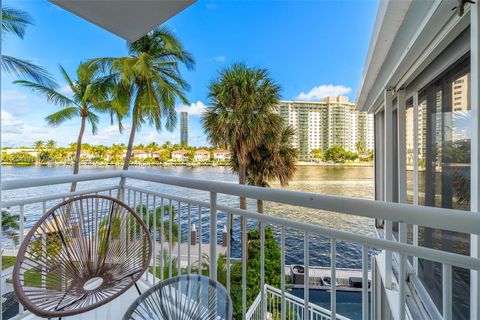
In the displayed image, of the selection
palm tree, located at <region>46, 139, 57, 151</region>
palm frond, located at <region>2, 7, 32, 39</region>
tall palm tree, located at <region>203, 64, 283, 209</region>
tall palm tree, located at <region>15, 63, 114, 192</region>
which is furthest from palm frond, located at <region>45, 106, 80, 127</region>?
tall palm tree, located at <region>203, 64, 283, 209</region>

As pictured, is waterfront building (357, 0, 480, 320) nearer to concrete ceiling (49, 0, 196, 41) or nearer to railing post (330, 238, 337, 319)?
railing post (330, 238, 337, 319)

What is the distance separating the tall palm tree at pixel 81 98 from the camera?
32.7 feet

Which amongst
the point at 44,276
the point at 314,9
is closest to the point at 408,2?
the point at 44,276

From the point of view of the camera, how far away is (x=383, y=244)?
848 mm

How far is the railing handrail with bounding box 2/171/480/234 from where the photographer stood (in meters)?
0.69

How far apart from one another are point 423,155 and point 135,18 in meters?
2.40

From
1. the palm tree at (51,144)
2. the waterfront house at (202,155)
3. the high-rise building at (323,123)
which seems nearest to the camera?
the high-rise building at (323,123)

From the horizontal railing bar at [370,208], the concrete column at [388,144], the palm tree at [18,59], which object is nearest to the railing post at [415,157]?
the concrete column at [388,144]

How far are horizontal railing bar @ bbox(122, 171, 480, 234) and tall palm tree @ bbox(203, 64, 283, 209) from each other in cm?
860

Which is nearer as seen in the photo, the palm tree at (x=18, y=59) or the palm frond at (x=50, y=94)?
the palm tree at (x=18, y=59)

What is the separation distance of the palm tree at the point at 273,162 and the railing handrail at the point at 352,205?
912cm

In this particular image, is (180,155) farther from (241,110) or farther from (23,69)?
(23,69)

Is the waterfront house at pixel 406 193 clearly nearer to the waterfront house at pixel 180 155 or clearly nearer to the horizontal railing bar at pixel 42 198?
the horizontal railing bar at pixel 42 198

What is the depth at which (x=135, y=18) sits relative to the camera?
155cm
